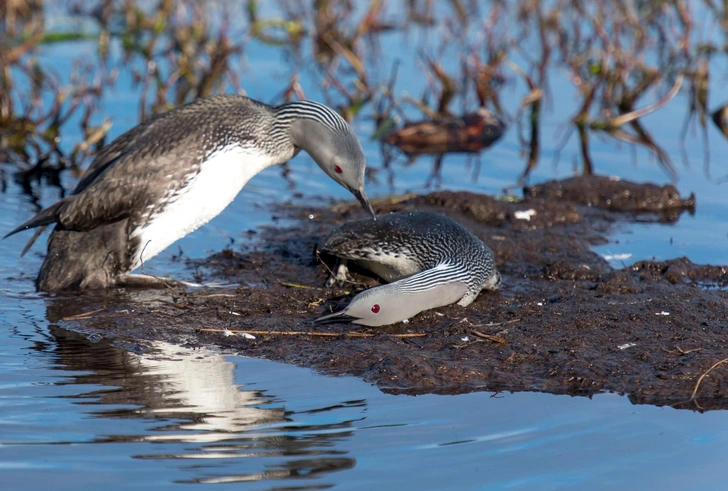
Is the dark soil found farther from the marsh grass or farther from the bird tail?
the marsh grass

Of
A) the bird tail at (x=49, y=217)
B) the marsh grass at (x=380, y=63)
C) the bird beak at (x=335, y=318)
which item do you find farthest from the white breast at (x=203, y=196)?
the marsh grass at (x=380, y=63)

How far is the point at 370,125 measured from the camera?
10734mm

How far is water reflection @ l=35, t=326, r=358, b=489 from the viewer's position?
4242mm

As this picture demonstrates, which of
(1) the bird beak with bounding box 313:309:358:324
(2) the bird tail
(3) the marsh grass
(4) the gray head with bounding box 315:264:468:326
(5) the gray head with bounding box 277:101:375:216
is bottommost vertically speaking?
(1) the bird beak with bounding box 313:309:358:324

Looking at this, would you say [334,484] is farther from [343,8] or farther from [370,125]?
[343,8]

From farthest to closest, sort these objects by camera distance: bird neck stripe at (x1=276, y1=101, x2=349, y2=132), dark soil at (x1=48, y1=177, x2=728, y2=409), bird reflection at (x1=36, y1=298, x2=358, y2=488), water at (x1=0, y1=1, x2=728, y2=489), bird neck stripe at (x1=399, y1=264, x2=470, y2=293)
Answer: bird neck stripe at (x1=276, y1=101, x2=349, y2=132) < bird neck stripe at (x1=399, y1=264, x2=470, y2=293) < dark soil at (x1=48, y1=177, x2=728, y2=409) < bird reflection at (x1=36, y1=298, x2=358, y2=488) < water at (x1=0, y1=1, x2=728, y2=489)

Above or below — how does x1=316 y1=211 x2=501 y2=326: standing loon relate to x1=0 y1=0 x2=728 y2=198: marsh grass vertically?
below

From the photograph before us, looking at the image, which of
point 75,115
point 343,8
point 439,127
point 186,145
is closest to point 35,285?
point 186,145

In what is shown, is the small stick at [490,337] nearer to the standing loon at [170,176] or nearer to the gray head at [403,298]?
the gray head at [403,298]

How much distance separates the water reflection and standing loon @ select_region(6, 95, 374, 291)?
0.97 m

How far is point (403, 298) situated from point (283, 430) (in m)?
1.37

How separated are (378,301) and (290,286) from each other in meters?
1.08

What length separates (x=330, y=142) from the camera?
6.42 m

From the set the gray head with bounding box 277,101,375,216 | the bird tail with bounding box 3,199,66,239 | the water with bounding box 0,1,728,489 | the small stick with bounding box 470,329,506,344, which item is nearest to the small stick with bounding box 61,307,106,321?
the water with bounding box 0,1,728,489
